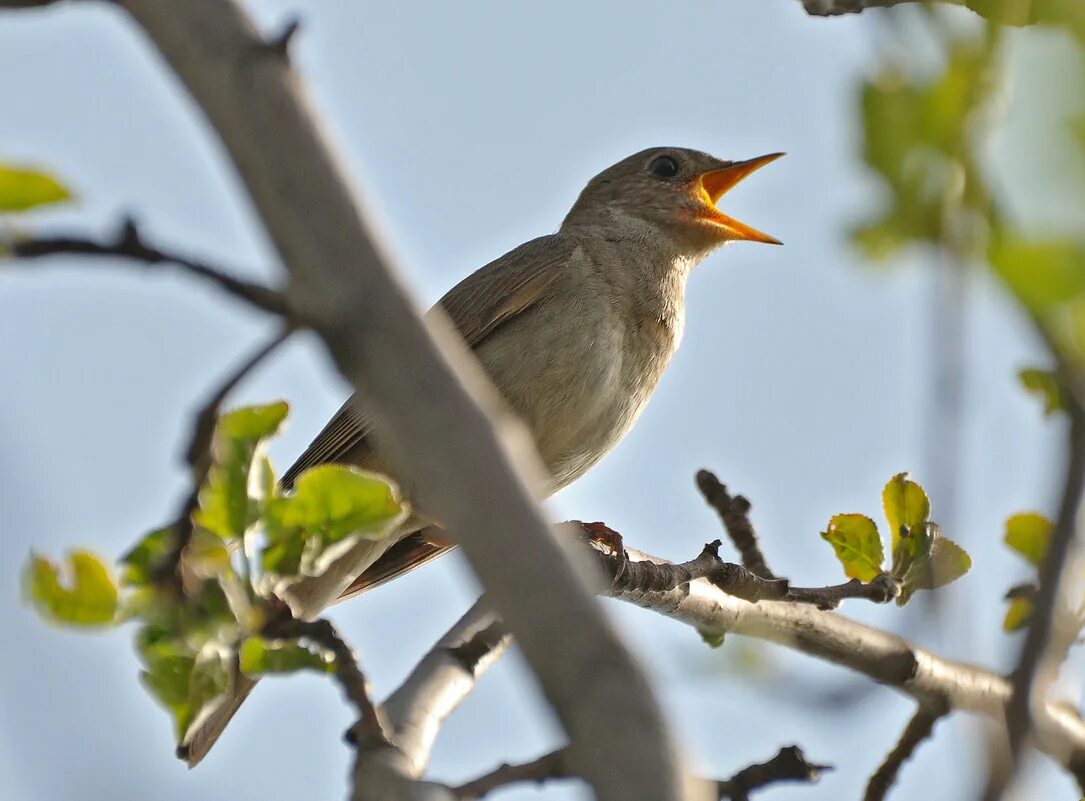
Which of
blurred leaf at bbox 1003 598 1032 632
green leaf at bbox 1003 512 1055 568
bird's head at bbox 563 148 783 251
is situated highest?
bird's head at bbox 563 148 783 251

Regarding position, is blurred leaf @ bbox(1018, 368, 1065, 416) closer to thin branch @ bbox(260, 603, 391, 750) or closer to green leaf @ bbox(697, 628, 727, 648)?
green leaf @ bbox(697, 628, 727, 648)

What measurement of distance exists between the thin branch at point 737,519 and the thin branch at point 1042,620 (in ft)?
11.9

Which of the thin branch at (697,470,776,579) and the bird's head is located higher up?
the bird's head

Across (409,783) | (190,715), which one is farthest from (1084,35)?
(190,715)

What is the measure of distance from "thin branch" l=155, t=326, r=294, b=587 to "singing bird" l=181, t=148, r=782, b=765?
9.07 ft

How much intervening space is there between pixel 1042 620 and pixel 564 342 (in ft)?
16.3

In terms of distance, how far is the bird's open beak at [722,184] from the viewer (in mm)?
8094

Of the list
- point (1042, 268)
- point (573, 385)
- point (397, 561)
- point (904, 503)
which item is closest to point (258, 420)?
point (1042, 268)

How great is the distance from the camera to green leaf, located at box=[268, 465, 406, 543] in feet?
9.33

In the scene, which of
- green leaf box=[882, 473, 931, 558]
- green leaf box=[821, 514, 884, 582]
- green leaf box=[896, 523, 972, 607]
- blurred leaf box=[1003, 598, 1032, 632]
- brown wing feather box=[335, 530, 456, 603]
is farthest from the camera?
brown wing feather box=[335, 530, 456, 603]

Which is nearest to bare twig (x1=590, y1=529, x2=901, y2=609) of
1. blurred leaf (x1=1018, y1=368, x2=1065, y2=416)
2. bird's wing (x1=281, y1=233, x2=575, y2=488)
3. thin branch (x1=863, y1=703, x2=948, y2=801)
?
thin branch (x1=863, y1=703, x2=948, y2=801)

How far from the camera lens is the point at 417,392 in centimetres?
172

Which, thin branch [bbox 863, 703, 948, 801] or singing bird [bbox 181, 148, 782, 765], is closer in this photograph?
thin branch [bbox 863, 703, 948, 801]

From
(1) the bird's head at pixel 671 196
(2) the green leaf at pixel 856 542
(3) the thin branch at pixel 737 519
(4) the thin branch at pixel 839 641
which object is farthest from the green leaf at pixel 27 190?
(1) the bird's head at pixel 671 196
